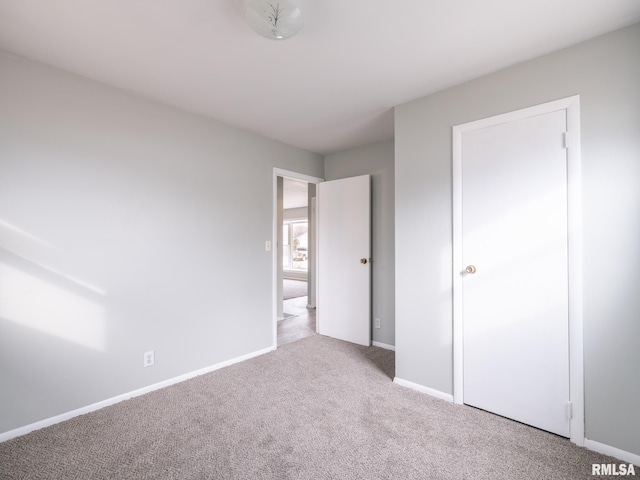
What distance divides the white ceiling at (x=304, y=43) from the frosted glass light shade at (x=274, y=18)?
6 centimetres

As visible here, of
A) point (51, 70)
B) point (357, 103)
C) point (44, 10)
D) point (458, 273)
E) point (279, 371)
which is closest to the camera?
point (44, 10)

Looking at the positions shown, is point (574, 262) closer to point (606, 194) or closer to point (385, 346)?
point (606, 194)

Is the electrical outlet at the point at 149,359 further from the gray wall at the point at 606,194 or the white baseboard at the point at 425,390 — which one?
the gray wall at the point at 606,194

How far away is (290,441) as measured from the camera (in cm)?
187

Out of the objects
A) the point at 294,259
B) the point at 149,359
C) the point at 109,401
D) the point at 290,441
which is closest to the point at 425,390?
the point at 290,441

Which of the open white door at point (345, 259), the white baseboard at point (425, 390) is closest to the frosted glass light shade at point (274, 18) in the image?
the open white door at point (345, 259)

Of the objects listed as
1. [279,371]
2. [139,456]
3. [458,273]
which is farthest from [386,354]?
[139,456]

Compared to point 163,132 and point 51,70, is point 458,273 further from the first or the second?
point 51,70

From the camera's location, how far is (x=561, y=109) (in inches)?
74.8

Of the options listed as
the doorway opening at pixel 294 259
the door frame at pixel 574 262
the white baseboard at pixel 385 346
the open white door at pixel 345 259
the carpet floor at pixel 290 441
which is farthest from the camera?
the doorway opening at pixel 294 259

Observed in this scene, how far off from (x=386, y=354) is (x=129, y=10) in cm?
350

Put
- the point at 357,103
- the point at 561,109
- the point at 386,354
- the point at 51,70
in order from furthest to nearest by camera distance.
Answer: the point at 386,354 → the point at 357,103 → the point at 51,70 → the point at 561,109

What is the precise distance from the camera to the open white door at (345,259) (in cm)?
367

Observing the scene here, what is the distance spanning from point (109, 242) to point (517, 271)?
9.76 ft
